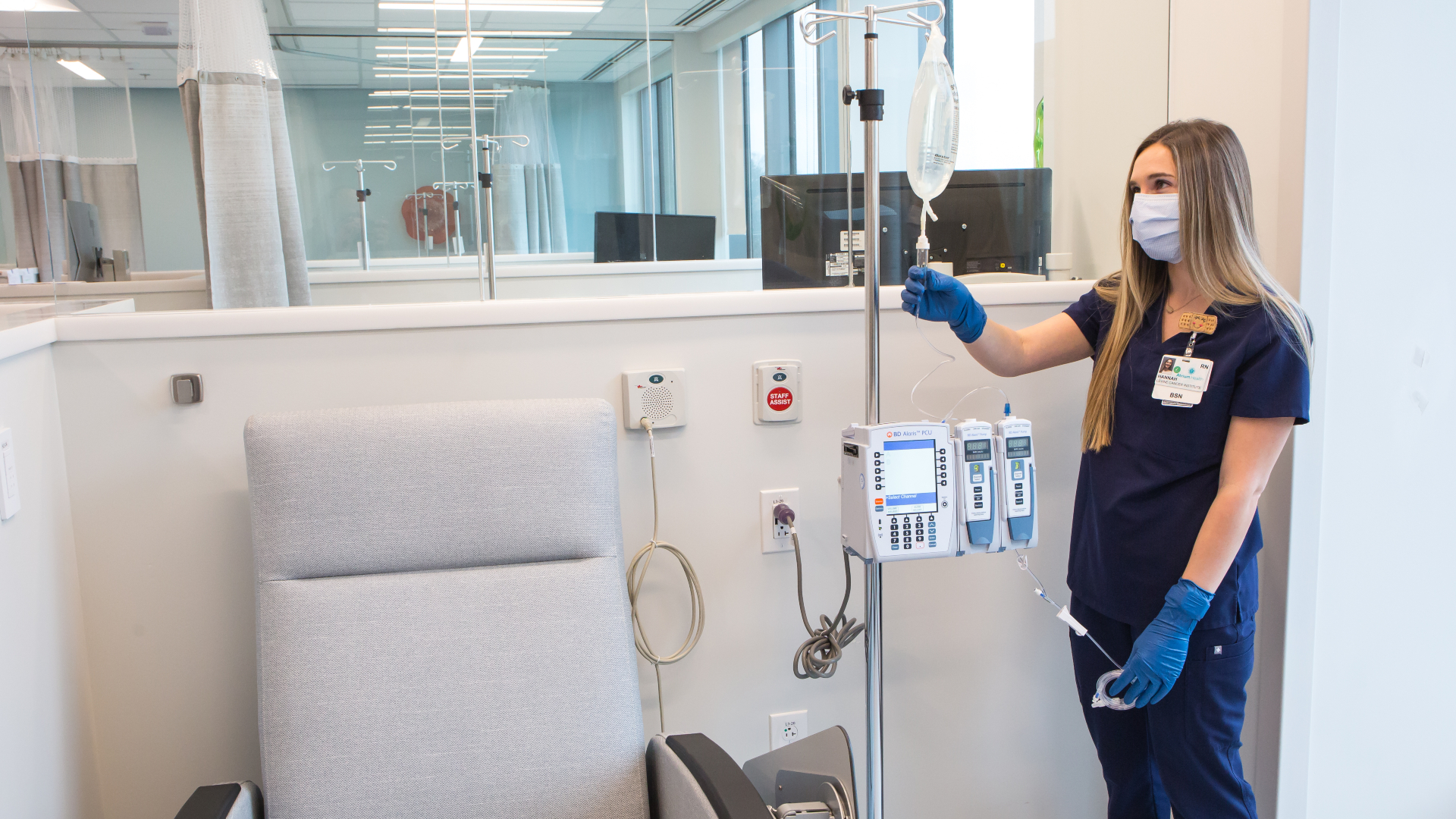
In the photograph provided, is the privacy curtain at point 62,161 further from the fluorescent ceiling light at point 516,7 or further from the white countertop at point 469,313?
the fluorescent ceiling light at point 516,7

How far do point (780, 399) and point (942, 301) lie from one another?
1.14 feet

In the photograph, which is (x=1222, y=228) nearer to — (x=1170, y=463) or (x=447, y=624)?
(x=1170, y=463)

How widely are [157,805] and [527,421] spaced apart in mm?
902

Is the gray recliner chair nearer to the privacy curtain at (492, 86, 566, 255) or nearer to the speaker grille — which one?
the speaker grille

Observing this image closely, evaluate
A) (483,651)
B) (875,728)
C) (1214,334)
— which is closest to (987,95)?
(1214,334)

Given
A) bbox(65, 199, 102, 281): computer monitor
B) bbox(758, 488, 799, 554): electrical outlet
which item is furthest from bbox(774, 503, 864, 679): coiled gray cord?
bbox(65, 199, 102, 281): computer monitor

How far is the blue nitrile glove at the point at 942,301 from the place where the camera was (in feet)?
4.49

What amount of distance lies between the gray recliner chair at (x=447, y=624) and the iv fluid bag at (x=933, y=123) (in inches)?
23.1

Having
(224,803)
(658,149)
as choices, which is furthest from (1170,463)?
(658,149)

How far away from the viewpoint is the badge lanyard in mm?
1294

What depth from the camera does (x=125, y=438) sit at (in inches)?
Answer: 56.8

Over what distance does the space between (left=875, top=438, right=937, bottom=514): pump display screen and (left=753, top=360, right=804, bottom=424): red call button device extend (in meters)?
0.33

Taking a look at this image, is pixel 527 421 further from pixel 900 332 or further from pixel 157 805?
pixel 157 805

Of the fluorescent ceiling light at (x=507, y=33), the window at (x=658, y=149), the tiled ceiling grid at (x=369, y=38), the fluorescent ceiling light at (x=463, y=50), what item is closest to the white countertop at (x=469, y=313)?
the tiled ceiling grid at (x=369, y=38)
